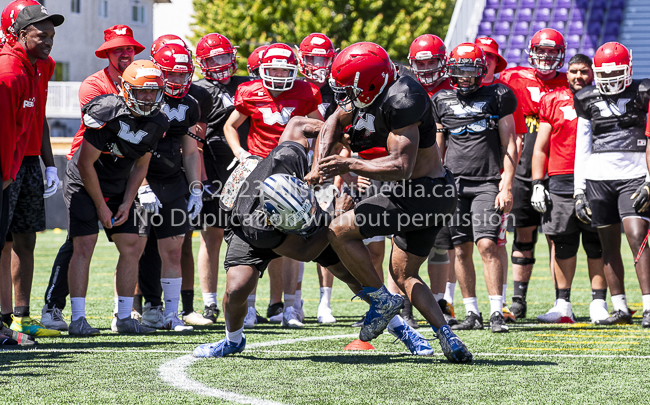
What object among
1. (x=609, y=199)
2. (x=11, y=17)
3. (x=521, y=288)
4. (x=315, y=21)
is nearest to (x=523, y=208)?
(x=521, y=288)

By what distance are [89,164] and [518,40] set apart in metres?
18.0

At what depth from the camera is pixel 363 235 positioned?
4516 mm

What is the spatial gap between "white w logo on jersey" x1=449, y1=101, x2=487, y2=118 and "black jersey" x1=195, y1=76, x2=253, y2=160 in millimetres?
1822

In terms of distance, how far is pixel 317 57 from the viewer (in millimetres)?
7176

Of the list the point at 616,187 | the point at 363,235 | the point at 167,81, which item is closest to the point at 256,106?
the point at 167,81

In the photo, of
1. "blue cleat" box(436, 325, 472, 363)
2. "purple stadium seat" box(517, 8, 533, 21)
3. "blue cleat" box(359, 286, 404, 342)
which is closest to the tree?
"purple stadium seat" box(517, 8, 533, 21)

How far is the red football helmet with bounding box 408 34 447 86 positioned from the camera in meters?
6.64

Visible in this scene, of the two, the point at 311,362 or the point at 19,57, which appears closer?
the point at 311,362

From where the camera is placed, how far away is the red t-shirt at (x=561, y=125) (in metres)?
7.00

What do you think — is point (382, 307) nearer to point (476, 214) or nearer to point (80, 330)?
point (476, 214)

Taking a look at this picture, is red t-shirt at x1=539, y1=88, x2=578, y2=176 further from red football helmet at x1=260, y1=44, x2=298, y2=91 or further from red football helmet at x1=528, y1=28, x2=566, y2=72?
red football helmet at x1=260, y1=44, x2=298, y2=91

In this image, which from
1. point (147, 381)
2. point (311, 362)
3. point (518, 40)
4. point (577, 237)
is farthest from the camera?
point (518, 40)

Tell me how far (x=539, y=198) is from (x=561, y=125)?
716 millimetres

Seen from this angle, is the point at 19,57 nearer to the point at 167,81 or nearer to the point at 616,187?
the point at 167,81
